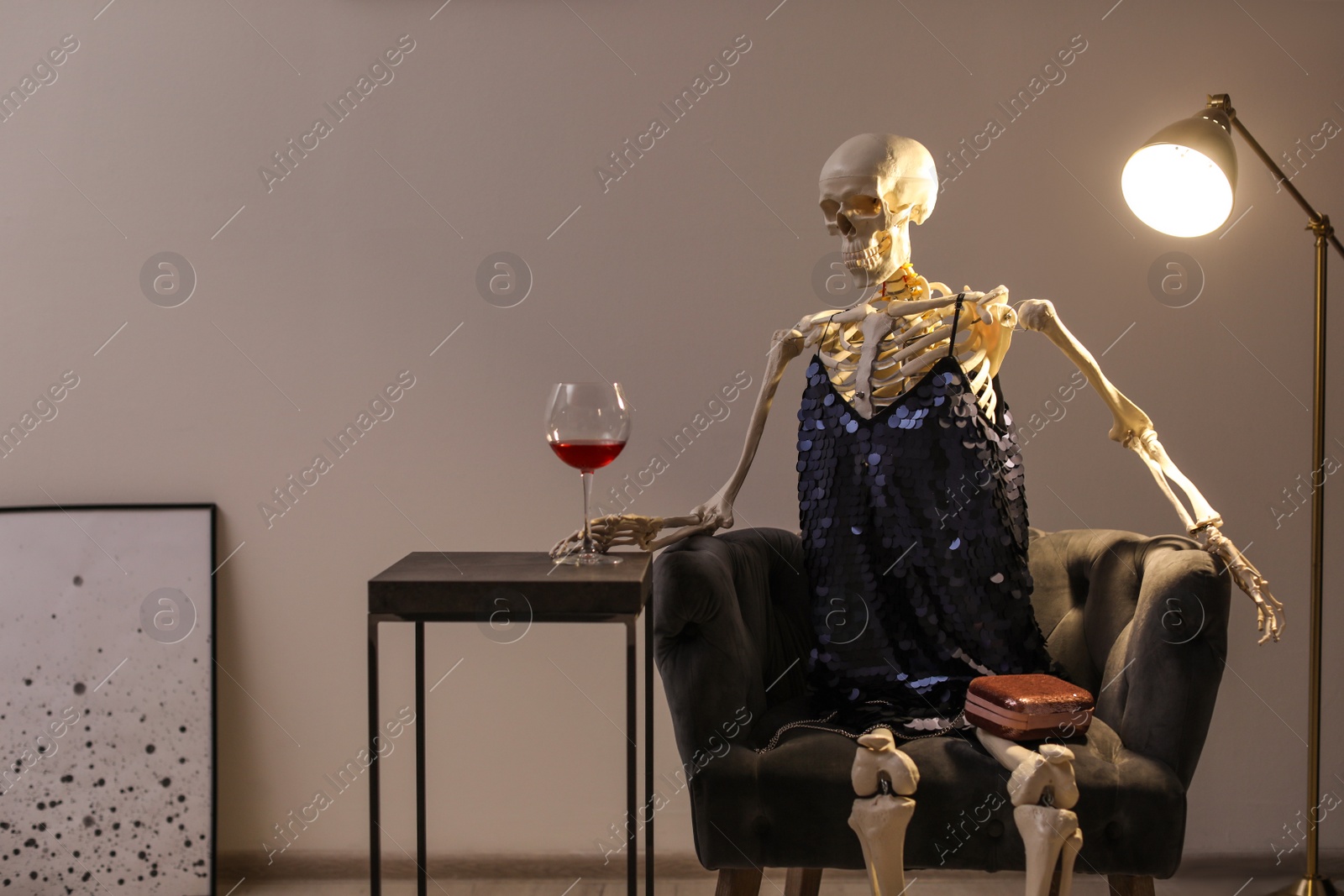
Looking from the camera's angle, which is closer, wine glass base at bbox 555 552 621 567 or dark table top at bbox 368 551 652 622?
dark table top at bbox 368 551 652 622

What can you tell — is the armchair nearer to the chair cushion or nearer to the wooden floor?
the chair cushion

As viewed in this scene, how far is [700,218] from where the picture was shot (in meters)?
2.54

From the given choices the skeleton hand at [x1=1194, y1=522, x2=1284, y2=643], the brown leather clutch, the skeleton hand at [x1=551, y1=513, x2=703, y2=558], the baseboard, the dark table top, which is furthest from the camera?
the baseboard

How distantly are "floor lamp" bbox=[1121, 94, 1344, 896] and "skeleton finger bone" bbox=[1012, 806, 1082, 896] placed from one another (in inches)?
34.8

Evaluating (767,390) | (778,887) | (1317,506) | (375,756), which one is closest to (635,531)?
(767,390)

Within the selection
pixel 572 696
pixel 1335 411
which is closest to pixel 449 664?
pixel 572 696

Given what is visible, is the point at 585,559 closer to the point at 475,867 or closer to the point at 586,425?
the point at 586,425

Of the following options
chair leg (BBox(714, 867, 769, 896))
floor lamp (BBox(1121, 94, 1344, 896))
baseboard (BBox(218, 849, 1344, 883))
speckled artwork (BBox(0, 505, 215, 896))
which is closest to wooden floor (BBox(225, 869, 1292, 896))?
baseboard (BBox(218, 849, 1344, 883))

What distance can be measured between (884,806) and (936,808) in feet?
0.29

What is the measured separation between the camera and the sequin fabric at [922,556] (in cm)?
180

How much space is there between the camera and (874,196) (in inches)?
72.6

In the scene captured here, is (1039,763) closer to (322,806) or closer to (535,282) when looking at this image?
(535,282)

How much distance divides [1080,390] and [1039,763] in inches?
50.9

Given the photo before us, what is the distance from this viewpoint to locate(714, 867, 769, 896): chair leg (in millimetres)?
1719
